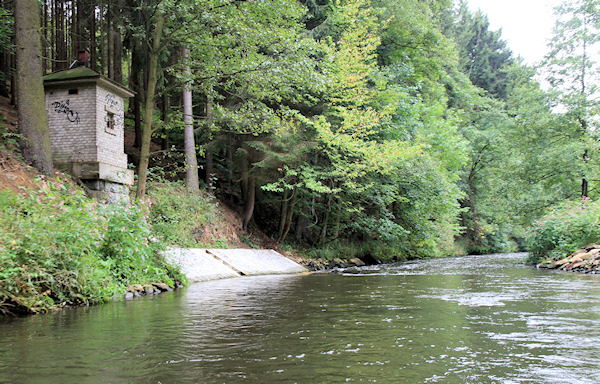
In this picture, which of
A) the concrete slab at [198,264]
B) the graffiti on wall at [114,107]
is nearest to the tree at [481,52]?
the concrete slab at [198,264]

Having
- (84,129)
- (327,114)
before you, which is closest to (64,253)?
(84,129)

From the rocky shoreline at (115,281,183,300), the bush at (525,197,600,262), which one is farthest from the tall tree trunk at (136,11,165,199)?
the bush at (525,197,600,262)

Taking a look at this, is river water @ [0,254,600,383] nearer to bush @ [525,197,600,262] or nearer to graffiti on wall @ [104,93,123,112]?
graffiti on wall @ [104,93,123,112]

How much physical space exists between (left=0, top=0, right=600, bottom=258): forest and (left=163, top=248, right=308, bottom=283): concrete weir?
2321mm

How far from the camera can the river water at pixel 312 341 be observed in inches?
128

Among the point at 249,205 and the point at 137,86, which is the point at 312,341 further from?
the point at 137,86

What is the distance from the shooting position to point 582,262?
13.9m

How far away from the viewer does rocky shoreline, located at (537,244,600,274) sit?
43.8 ft

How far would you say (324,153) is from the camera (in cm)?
1858

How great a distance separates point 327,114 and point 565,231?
9704 mm

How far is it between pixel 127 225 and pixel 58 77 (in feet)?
18.9

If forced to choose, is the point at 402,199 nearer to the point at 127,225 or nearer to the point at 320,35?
the point at 320,35

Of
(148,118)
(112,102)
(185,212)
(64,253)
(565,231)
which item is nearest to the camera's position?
(64,253)

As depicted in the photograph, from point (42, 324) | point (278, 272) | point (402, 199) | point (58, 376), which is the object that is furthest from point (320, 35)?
point (58, 376)
